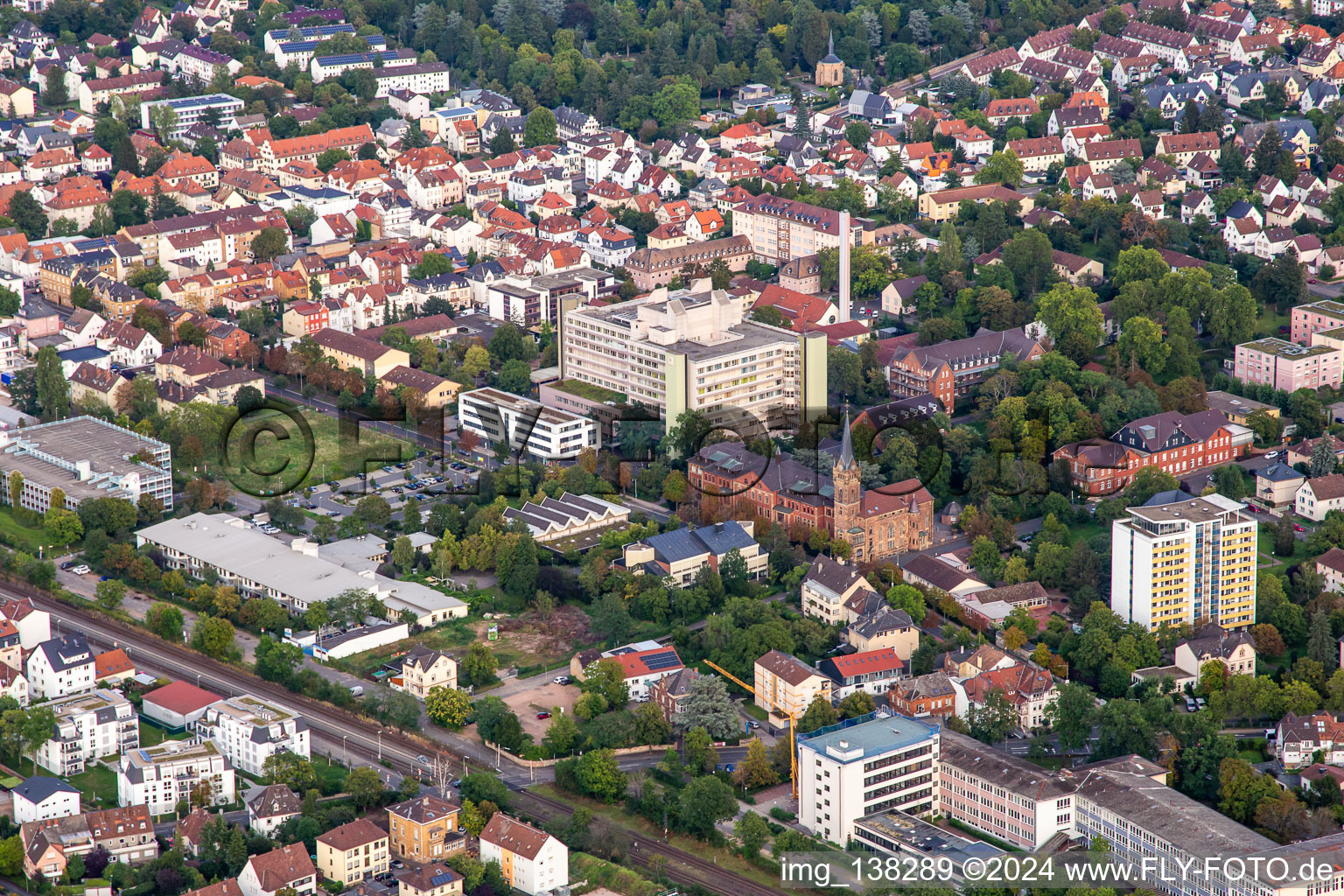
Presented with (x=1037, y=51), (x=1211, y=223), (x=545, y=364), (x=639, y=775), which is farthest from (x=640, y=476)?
(x=1037, y=51)

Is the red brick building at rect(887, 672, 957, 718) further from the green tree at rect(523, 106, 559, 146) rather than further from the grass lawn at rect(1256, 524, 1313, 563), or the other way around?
the green tree at rect(523, 106, 559, 146)

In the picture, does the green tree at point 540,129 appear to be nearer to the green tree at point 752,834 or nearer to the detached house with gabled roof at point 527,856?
the green tree at point 752,834

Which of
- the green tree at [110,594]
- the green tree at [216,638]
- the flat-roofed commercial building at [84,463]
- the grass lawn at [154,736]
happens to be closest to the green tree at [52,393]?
the flat-roofed commercial building at [84,463]

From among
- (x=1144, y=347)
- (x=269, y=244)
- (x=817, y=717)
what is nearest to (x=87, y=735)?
(x=817, y=717)

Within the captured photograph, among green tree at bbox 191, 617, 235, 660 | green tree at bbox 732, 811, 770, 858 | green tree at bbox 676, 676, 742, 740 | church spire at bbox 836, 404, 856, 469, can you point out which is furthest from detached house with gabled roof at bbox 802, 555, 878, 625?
green tree at bbox 191, 617, 235, 660

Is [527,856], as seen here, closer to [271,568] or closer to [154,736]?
[154,736]

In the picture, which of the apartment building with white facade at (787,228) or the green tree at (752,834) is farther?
the apartment building with white facade at (787,228)
